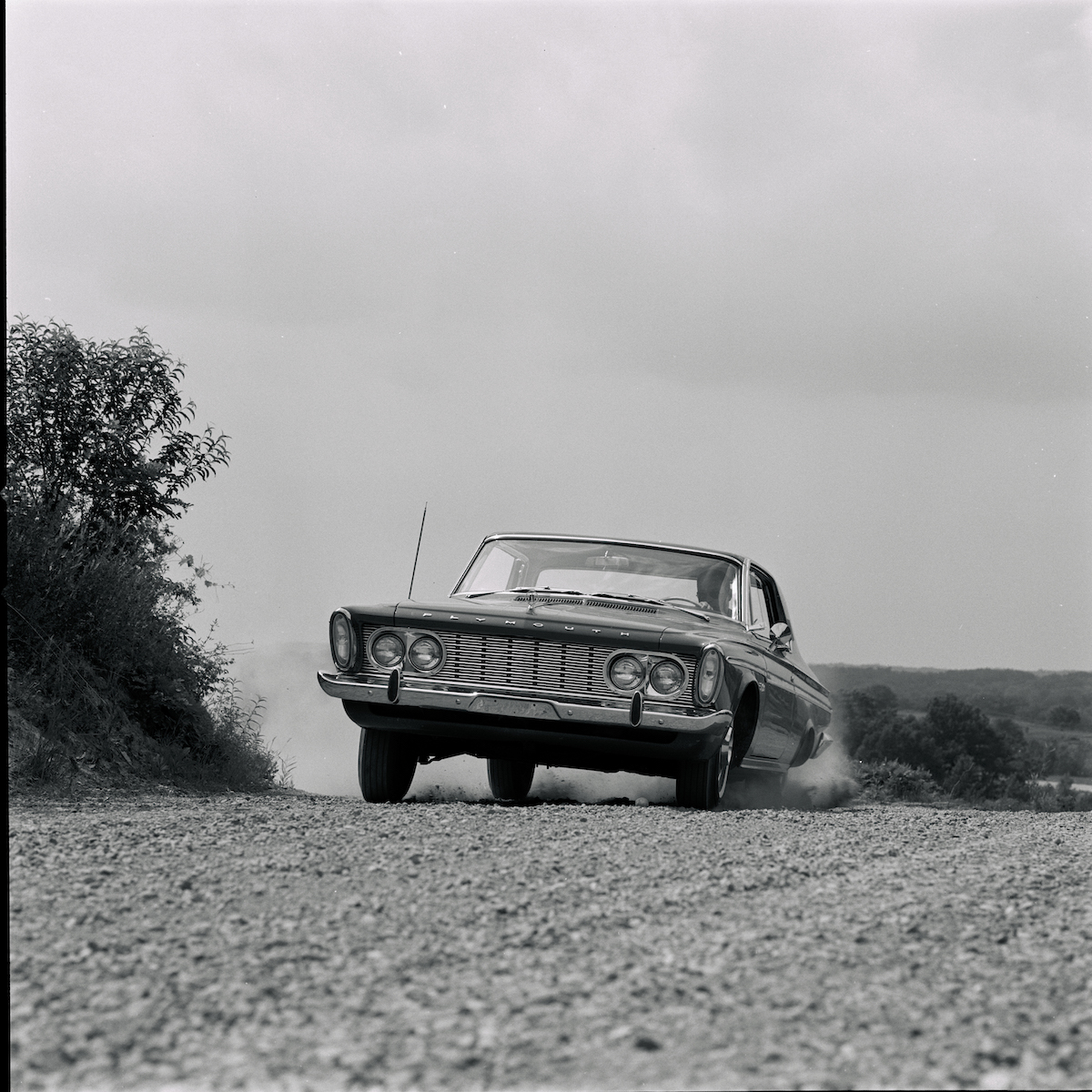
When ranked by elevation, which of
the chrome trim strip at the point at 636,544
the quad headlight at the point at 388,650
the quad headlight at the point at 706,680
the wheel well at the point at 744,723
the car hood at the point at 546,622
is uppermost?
the chrome trim strip at the point at 636,544

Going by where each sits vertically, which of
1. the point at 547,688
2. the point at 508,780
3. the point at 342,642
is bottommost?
the point at 508,780

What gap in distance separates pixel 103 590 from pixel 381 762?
3.72 metres

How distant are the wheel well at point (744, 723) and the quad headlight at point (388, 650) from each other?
74.0 inches

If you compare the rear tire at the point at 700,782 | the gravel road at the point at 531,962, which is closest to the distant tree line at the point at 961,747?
the rear tire at the point at 700,782

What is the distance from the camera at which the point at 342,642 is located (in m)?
7.06

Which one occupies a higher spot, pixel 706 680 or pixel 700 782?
pixel 706 680

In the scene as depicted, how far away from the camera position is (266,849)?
4590mm

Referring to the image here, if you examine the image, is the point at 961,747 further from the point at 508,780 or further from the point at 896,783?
the point at 508,780

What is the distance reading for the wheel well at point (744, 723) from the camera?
24.5 ft

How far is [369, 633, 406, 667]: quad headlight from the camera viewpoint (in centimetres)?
700

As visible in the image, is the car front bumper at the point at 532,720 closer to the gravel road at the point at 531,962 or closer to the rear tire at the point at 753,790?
the rear tire at the point at 753,790

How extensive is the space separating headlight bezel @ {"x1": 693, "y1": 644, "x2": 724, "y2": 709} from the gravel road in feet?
5.31

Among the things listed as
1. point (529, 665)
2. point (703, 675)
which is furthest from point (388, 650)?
point (703, 675)

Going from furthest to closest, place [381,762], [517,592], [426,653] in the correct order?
1. [517,592]
2. [381,762]
3. [426,653]
